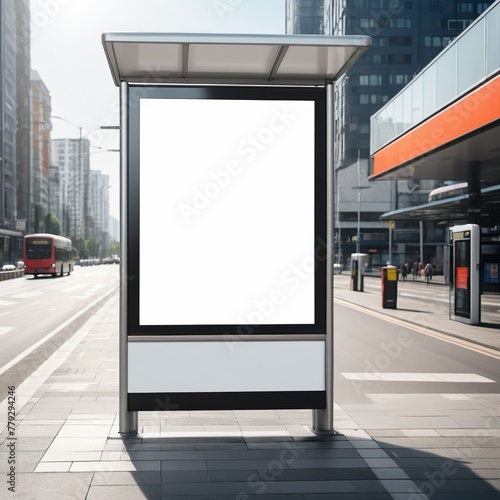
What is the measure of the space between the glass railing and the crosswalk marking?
7.48 meters

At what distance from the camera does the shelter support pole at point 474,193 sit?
22597mm

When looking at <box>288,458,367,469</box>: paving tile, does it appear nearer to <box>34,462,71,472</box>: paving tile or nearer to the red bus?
<box>34,462,71,472</box>: paving tile

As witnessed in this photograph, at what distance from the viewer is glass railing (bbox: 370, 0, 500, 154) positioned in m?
15.7

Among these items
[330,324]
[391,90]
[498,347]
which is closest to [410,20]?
[391,90]

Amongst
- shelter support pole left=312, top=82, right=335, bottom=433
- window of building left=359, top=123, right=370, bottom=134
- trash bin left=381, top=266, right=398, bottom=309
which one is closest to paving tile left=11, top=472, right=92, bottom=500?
shelter support pole left=312, top=82, right=335, bottom=433

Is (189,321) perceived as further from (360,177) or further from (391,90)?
(391,90)

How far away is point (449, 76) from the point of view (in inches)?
727

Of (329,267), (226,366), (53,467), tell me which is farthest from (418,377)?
(53,467)

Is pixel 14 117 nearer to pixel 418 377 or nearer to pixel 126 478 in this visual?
pixel 418 377

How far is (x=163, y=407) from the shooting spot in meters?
6.22

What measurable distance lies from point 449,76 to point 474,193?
5497mm

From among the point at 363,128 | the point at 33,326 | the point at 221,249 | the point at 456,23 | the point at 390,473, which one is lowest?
the point at 33,326

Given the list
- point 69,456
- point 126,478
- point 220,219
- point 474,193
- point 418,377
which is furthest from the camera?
point 474,193

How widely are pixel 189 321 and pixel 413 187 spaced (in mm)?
81264
